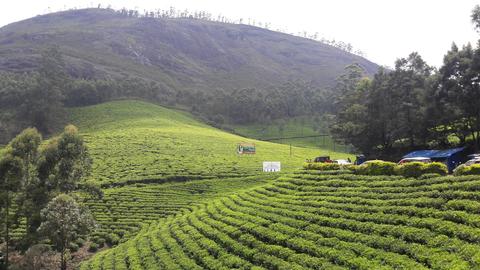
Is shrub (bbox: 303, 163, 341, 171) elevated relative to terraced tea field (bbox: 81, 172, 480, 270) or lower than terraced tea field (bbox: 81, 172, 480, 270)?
elevated

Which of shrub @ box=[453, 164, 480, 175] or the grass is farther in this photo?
the grass

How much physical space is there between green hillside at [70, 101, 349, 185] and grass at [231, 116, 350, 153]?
30.6 m

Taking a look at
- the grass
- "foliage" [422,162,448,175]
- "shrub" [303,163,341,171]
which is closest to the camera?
"foliage" [422,162,448,175]

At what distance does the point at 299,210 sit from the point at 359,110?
49.2 meters

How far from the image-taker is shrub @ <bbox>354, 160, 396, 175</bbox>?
27.3 metres

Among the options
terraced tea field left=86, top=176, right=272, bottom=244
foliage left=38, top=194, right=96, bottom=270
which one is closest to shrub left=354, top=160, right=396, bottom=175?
terraced tea field left=86, top=176, right=272, bottom=244

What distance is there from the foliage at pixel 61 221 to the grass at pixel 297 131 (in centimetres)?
9792

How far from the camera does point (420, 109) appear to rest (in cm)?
5694

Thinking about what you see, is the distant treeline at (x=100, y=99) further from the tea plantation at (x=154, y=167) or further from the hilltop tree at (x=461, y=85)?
the hilltop tree at (x=461, y=85)

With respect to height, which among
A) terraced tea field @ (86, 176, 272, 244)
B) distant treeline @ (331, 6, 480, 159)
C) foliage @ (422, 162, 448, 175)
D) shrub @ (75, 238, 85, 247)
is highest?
distant treeline @ (331, 6, 480, 159)

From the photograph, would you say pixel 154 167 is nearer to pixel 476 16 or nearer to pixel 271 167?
pixel 271 167

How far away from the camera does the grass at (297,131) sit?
131 metres

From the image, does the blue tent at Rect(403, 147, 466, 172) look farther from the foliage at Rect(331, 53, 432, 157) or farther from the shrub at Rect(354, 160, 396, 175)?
the shrub at Rect(354, 160, 396, 175)

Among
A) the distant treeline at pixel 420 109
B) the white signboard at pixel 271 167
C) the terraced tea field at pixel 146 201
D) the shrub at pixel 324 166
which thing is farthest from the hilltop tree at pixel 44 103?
the shrub at pixel 324 166
